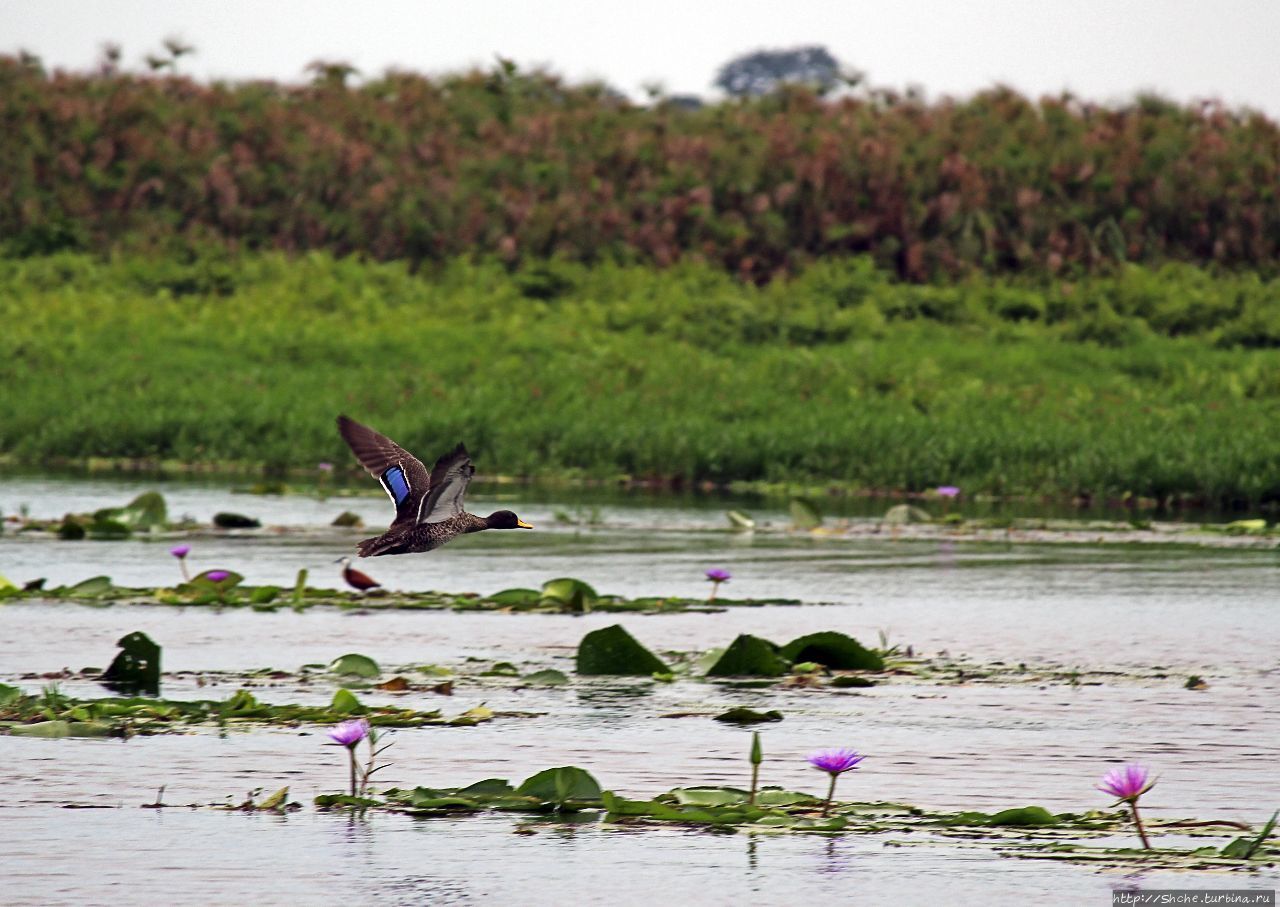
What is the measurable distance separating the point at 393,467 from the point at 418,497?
31cm

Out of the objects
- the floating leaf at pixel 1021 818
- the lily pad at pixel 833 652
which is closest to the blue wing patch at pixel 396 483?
the floating leaf at pixel 1021 818

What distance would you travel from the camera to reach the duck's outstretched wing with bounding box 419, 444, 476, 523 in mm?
8594

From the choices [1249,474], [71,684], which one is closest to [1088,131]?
[1249,474]

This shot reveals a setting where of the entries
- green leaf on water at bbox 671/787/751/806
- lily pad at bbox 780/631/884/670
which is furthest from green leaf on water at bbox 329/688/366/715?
lily pad at bbox 780/631/884/670

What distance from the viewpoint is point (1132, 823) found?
26.9 feet

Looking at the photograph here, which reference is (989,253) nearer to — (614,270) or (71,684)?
(614,270)

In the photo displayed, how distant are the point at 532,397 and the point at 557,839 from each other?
18.4 m

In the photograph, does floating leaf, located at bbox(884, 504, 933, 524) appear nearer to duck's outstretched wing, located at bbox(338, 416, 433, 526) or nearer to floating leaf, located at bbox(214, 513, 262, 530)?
floating leaf, located at bbox(214, 513, 262, 530)

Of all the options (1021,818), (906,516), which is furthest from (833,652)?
(906,516)

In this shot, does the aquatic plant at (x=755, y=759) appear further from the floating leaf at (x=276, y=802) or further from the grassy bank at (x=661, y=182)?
the grassy bank at (x=661, y=182)

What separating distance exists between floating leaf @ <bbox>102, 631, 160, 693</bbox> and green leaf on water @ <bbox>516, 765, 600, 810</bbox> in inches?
118

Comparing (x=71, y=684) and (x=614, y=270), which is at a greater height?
(x=614, y=270)

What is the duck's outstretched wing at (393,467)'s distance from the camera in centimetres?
920

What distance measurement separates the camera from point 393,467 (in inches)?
371
